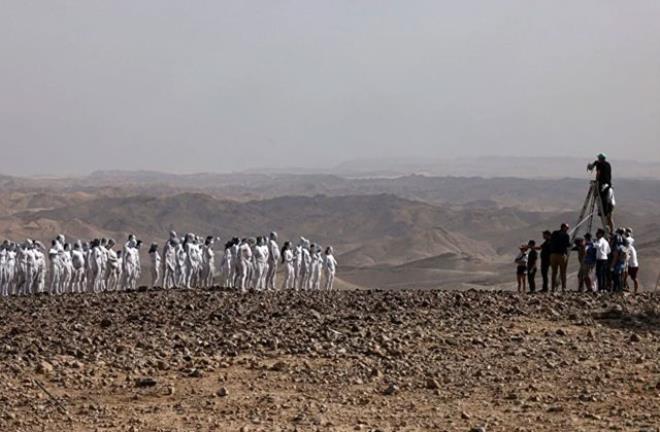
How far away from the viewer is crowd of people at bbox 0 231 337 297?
31484mm

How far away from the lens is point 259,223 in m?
110

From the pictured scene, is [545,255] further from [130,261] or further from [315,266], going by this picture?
[130,261]

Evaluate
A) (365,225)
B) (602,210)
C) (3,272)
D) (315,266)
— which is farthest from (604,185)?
(365,225)

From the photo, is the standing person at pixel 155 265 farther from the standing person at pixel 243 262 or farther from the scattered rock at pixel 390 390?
the scattered rock at pixel 390 390

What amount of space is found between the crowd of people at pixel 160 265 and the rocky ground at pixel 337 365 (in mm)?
7885

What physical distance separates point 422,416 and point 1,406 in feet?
17.3

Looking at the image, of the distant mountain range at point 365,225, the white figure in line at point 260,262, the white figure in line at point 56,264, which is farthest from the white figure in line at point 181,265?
the distant mountain range at point 365,225

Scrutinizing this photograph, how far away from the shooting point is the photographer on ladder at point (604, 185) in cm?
2745

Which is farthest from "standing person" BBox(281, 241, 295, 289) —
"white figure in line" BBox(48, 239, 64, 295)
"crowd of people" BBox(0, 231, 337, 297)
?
"white figure in line" BBox(48, 239, 64, 295)

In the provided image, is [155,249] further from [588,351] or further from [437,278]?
[437,278]

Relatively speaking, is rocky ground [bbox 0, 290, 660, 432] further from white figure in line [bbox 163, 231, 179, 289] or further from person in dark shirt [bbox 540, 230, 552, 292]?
white figure in line [bbox 163, 231, 179, 289]

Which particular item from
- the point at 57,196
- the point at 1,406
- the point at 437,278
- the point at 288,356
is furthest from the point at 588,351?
the point at 57,196

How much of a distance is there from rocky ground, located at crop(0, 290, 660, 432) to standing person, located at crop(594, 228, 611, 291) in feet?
10.00

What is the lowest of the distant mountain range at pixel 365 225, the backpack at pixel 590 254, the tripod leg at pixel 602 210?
the distant mountain range at pixel 365 225
